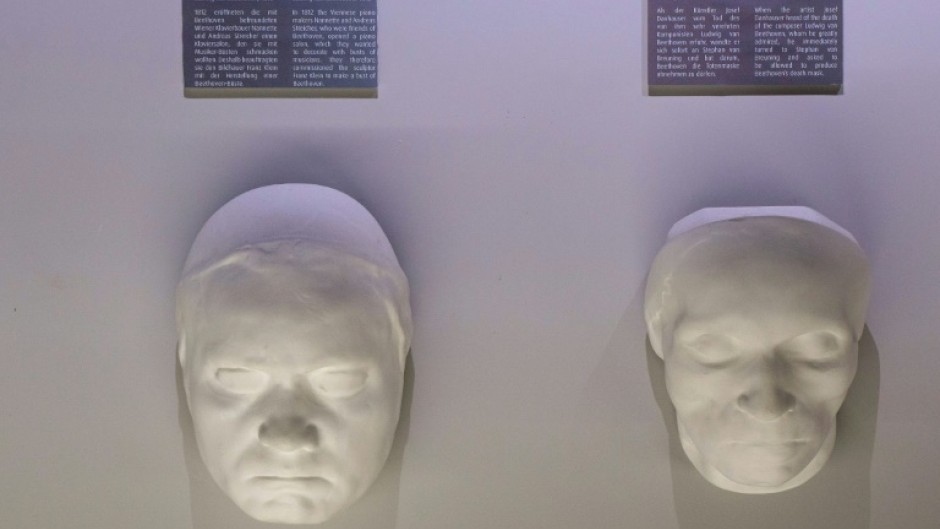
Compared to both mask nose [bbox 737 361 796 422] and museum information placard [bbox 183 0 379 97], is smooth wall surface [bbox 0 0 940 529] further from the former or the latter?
mask nose [bbox 737 361 796 422]

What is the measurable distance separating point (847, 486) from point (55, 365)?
5.75 ft

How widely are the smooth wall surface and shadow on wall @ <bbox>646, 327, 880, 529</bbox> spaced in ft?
0.03

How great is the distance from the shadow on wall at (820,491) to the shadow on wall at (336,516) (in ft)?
1.88

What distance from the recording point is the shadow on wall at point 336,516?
173cm

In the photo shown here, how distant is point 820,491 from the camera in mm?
1755

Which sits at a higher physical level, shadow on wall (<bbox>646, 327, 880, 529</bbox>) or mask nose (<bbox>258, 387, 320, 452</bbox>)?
mask nose (<bbox>258, 387, 320, 452</bbox>)

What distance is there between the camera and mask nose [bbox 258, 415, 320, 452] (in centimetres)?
145

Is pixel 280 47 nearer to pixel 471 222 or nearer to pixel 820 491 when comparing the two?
pixel 471 222

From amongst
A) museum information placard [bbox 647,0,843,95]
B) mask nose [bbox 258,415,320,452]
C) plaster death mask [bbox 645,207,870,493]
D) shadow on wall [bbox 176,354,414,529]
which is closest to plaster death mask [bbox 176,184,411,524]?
mask nose [bbox 258,415,320,452]

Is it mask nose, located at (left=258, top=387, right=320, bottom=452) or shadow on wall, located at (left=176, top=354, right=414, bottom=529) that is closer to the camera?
mask nose, located at (left=258, top=387, right=320, bottom=452)

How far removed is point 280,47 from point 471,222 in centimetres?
55

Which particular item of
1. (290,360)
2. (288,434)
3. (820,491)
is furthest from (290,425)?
(820,491)

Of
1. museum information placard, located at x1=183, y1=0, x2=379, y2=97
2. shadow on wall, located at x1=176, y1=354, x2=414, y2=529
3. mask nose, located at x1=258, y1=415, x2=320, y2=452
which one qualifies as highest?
museum information placard, located at x1=183, y1=0, x2=379, y2=97

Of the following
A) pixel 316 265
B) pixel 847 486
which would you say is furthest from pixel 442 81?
pixel 847 486
